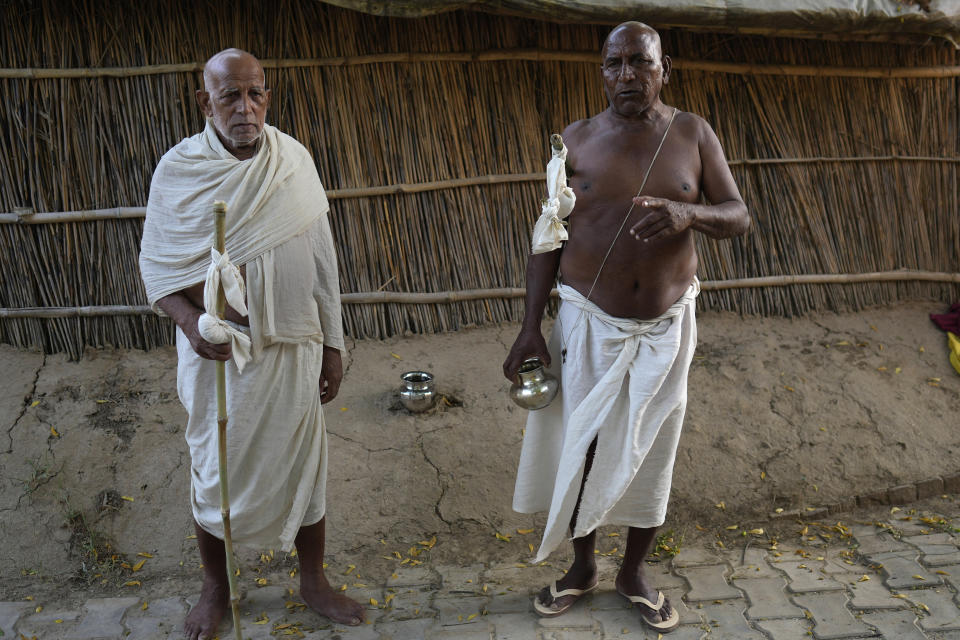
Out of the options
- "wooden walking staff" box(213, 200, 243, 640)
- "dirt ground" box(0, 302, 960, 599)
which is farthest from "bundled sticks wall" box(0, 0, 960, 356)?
"wooden walking staff" box(213, 200, 243, 640)

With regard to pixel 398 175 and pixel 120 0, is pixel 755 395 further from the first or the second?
pixel 120 0

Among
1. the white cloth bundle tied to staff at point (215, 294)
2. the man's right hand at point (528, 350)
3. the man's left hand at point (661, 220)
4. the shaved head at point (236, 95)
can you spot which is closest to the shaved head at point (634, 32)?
the man's left hand at point (661, 220)

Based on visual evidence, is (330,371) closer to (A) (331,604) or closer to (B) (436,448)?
(A) (331,604)

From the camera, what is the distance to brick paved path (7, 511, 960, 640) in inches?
135

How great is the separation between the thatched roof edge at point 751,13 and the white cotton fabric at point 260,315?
1432 mm

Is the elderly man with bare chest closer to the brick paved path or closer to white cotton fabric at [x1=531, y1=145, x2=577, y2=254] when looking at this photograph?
white cotton fabric at [x1=531, y1=145, x2=577, y2=254]

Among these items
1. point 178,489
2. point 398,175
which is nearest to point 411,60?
point 398,175

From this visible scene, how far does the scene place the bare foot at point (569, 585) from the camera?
353 cm

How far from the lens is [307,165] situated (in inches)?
132

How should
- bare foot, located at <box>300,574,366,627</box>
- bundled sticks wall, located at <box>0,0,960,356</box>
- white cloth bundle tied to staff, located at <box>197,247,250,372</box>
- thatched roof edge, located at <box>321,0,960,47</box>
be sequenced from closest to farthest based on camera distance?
1. white cloth bundle tied to staff, located at <box>197,247,250,372</box>
2. bare foot, located at <box>300,574,366,627</box>
3. thatched roof edge, located at <box>321,0,960,47</box>
4. bundled sticks wall, located at <box>0,0,960,356</box>

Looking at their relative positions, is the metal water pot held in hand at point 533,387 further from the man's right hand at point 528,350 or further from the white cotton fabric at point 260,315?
the white cotton fabric at point 260,315

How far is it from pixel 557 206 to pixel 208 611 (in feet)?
6.53

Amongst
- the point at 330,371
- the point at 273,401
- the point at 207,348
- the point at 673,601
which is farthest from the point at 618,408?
the point at 207,348

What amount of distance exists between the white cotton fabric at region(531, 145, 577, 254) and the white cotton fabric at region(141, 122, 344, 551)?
0.81 m
